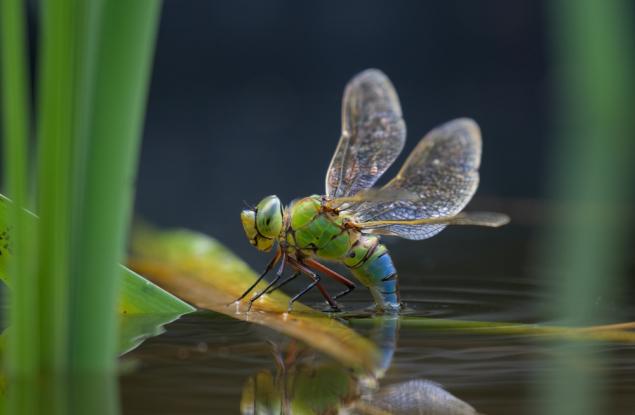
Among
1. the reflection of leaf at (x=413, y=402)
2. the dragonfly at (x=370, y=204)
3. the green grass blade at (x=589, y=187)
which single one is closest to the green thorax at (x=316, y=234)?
the dragonfly at (x=370, y=204)

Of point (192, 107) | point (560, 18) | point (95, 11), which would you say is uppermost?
point (560, 18)

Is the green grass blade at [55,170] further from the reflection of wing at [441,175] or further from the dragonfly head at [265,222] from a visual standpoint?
the reflection of wing at [441,175]

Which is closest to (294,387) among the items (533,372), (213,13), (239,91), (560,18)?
(533,372)

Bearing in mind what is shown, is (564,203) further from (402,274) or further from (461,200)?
(461,200)

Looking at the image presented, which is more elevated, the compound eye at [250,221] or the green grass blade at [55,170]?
the green grass blade at [55,170]

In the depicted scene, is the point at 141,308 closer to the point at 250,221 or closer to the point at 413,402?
the point at 250,221

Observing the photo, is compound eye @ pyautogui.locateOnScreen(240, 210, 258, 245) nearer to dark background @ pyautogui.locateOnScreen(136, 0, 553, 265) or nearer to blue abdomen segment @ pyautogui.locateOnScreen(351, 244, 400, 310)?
blue abdomen segment @ pyautogui.locateOnScreen(351, 244, 400, 310)

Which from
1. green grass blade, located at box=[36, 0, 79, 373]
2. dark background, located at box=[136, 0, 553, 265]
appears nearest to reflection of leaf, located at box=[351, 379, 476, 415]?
green grass blade, located at box=[36, 0, 79, 373]

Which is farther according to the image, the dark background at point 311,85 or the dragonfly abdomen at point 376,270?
the dark background at point 311,85
